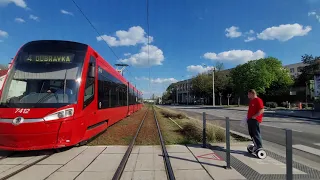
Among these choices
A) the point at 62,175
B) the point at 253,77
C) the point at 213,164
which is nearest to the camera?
the point at 62,175

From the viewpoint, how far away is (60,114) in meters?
7.79

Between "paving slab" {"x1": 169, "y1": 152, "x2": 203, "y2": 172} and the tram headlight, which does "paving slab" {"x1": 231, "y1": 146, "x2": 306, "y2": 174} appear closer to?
"paving slab" {"x1": 169, "y1": 152, "x2": 203, "y2": 172}

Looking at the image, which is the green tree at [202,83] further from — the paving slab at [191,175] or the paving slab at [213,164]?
the paving slab at [191,175]

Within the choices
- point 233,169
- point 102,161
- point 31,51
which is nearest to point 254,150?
point 233,169

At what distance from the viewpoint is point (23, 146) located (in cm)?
748

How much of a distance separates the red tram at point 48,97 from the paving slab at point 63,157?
304mm

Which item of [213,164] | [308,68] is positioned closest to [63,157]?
[213,164]

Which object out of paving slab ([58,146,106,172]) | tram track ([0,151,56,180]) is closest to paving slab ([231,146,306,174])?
paving slab ([58,146,106,172])

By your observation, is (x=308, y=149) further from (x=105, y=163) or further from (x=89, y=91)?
(x=89, y=91)

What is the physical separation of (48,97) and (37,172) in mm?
2475

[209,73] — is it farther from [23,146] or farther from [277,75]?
[23,146]

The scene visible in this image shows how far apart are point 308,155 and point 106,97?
25.7 feet

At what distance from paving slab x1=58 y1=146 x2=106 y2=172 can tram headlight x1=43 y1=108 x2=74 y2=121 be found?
1109 millimetres

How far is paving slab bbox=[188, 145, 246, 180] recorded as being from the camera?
6034 millimetres
